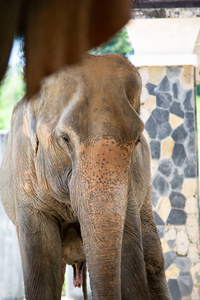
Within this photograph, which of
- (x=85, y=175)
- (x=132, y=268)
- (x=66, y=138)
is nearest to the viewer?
(x=85, y=175)

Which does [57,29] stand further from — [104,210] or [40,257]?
[40,257]

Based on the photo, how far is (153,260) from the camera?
314 centimetres

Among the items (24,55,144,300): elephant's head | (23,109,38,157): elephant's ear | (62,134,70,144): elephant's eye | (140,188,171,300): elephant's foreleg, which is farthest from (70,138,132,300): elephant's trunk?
(140,188,171,300): elephant's foreleg

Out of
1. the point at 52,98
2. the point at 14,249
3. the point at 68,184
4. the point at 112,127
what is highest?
the point at 52,98

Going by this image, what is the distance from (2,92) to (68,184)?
6.19ft

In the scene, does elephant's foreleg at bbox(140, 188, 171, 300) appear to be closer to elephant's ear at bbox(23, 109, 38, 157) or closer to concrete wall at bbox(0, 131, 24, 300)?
elephant's ear at bbox(23, 109, 38, 157)

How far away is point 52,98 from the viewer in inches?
87.1

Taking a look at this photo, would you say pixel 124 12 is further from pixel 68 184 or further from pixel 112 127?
pixel 68 184

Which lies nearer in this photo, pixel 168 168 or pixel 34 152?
pixel 34 152

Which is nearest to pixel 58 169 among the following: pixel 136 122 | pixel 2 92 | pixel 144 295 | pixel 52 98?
pixel 52 98

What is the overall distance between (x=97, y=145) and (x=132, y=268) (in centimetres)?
77

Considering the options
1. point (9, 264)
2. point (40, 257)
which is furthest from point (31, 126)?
point (9, 264)

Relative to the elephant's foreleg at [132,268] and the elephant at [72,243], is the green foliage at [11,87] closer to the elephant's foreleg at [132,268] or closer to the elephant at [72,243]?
the elephant's foreleg at [132,268]

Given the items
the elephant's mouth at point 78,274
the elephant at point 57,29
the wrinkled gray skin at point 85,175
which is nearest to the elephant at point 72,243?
the wrinkled gray skin at point 85,175
